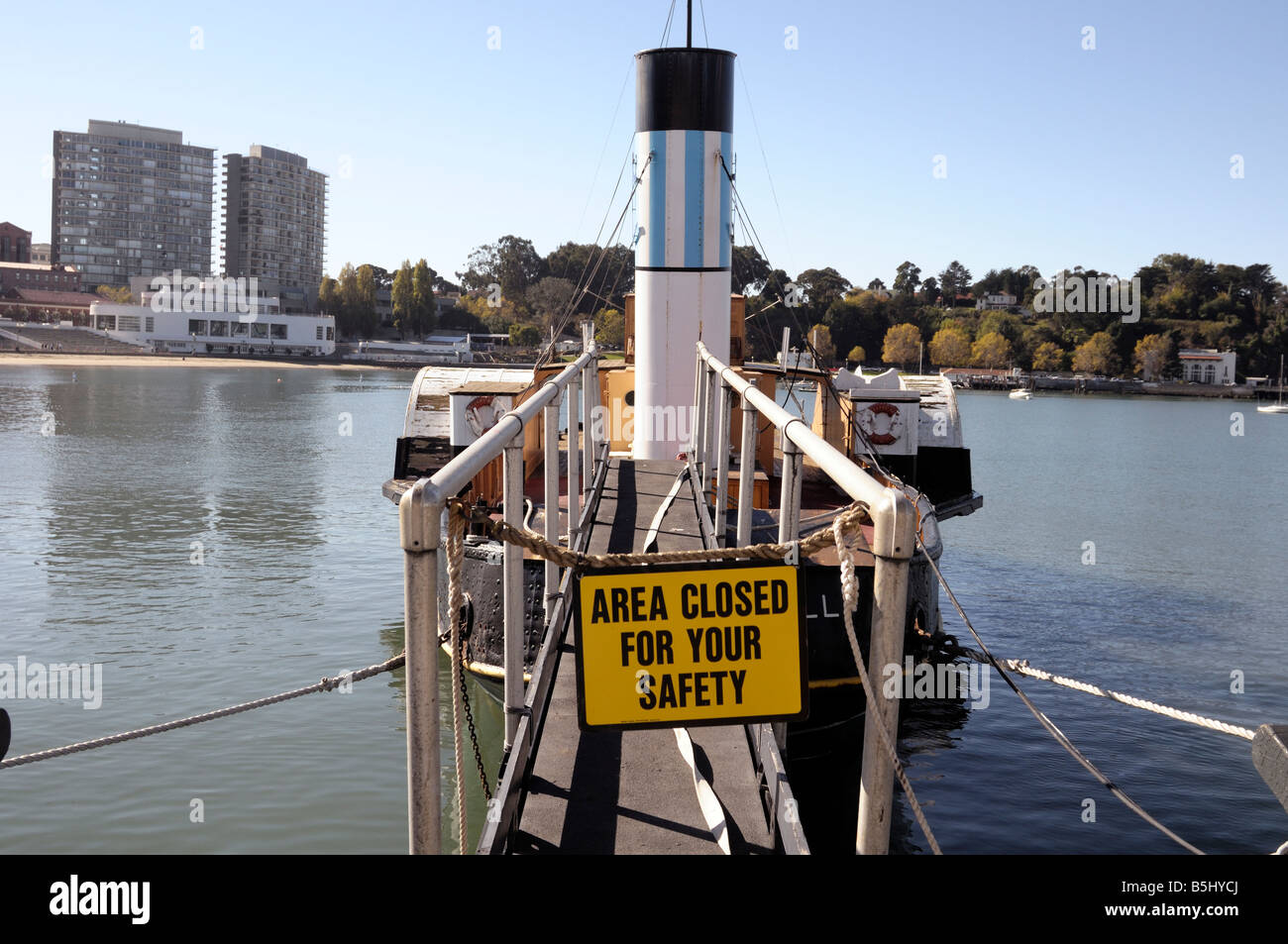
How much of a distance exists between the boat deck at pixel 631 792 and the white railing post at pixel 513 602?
0.83 feet

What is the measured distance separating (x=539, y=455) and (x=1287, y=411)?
117 m

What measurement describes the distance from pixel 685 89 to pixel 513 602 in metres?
9.88

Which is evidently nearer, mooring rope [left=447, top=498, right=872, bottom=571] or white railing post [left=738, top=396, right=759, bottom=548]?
mooring rope [left=447, top=498, right=872, bottom=571]

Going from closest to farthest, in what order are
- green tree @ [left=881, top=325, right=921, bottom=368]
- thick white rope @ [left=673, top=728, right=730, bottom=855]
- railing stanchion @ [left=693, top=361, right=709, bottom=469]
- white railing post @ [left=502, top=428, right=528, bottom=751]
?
thick white rope @ [left=673, top=728, right=730, bottom=855] < white railing post @ [left=502, top=428, right=528, bottom=751] < railing stanchion @ [left=693, top=361, right=709, bottom=469] < green tree @ [left=881, top=325, right=921, bottom=368]

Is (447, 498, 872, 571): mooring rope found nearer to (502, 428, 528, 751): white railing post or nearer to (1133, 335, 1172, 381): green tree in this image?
(502, 428, 528, 751): white railing post

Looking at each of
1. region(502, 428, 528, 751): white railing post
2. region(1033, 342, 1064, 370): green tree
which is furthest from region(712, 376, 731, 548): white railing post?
region(1033, 342, 1064, 370): green tree

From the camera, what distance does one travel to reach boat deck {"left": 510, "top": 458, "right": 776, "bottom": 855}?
3.79 metres

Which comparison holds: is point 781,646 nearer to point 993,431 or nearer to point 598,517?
point 598,517

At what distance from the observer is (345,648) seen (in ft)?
48.5

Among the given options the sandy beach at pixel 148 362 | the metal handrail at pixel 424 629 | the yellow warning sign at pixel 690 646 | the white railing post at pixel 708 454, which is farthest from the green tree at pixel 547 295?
the metal handrail at pixel 424 629

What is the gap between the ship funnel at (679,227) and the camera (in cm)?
1287

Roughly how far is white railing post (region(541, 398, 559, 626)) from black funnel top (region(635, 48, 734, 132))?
8.06 metres

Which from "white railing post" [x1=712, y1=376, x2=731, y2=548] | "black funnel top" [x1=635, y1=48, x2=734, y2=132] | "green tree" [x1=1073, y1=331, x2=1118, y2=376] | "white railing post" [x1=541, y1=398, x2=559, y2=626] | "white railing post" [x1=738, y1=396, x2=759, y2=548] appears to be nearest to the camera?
"white railing post" [x1=541, y1=398, x2=559, y2=626]
